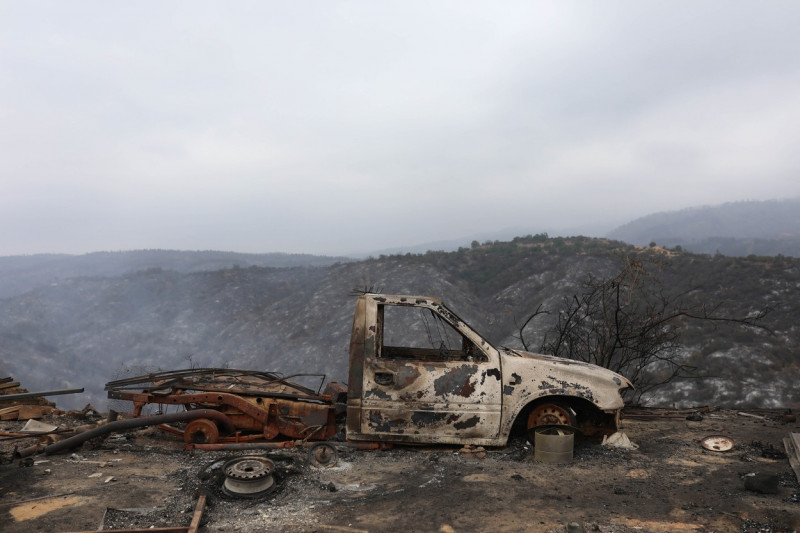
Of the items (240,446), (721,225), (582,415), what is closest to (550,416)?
(582,415)

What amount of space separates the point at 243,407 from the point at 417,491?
2.40m

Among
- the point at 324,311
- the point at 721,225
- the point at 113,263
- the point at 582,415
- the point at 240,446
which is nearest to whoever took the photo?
the point at 240,446

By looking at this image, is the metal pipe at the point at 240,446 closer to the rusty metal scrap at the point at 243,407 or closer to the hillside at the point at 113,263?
the rusty metal scrap at the point at 243,407

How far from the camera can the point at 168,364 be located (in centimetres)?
3347

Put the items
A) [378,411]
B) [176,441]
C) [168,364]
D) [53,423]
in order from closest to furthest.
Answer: [378,411], [176,441], [53,423], [168,364]

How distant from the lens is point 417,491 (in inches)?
175

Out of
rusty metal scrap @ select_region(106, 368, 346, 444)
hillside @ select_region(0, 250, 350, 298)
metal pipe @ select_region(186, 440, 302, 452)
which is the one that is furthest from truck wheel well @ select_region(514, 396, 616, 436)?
hillside @ select_region(0, 250, 350, 298)

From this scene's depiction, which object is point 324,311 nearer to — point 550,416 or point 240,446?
point 240,446

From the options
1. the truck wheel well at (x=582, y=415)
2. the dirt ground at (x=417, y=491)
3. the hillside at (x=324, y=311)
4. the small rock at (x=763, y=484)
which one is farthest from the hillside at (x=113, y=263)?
the small rock at (x=763, y=484)

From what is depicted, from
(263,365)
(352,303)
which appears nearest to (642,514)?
(263,365)

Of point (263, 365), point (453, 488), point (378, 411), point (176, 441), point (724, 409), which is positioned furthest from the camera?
point (263, 365)

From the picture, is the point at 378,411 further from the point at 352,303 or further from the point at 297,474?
the point at 352,303

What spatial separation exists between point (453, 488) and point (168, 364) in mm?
33985

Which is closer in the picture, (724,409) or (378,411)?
(378,411)
